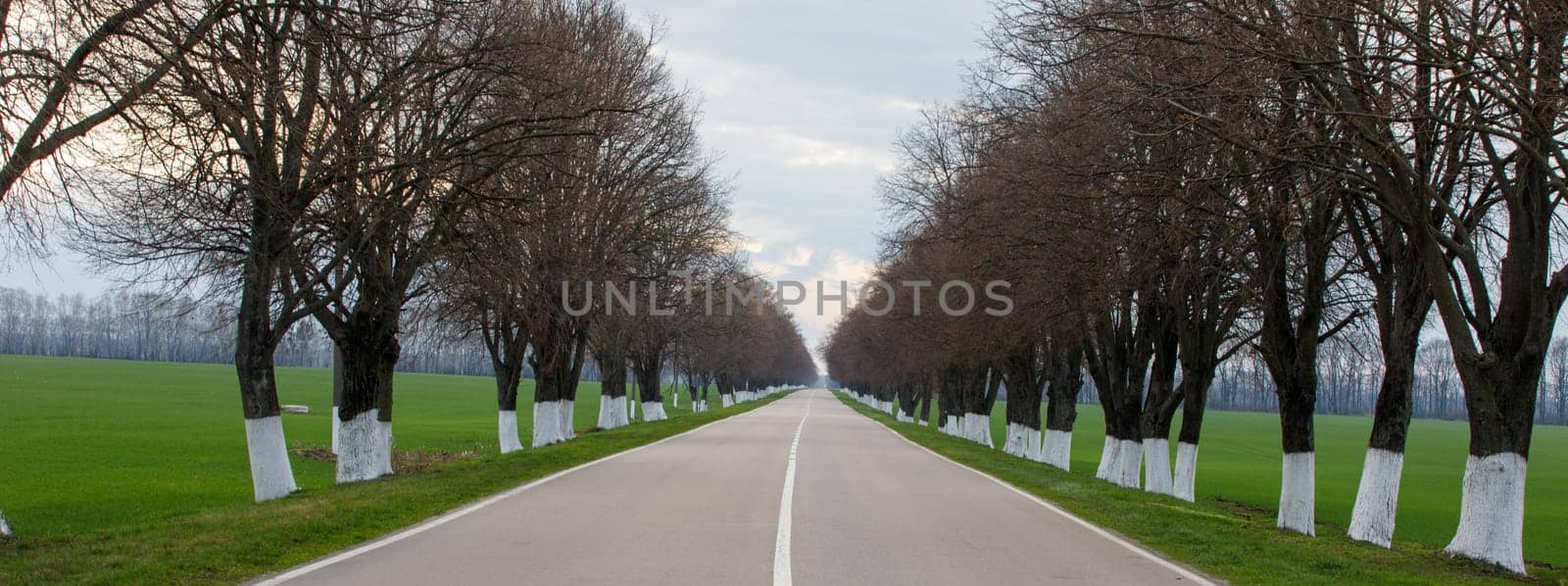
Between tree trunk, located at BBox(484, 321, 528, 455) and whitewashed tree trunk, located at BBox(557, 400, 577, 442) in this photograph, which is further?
whitewashed tree trunk, located at BBox(557, 400, 577, 442)

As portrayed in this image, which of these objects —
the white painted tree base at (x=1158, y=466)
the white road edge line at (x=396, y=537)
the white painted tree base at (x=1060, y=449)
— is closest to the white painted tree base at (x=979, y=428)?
the white painted tree base at (x=1060, y=449)

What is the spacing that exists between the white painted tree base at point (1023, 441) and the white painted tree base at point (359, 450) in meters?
22.5

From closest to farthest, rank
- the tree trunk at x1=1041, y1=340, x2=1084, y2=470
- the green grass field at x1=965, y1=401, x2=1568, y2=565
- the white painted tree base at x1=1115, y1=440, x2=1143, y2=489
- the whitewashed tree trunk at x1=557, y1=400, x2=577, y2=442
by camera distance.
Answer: the white painted tree base at x1=1115, y1=440, x2=1143, y2=489
the green grass field at x1=965, y1=401, x2=1568, y2=565
the tree trunk at x1=1041, y1=340, x2=1084, y2=470
the whitewashed tree trunk at x1=557, y1=400, x2=577, y2=442

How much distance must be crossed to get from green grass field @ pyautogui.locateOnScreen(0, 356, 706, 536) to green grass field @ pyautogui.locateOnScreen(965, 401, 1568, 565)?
2033cm

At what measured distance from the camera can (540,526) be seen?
37.8 feet

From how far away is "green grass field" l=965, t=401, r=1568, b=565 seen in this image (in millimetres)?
27359

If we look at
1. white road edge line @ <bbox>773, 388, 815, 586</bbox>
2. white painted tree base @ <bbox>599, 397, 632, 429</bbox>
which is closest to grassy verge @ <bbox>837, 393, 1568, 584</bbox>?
white road edge line @ <bbox>773, 388, 815, 586</bbox>

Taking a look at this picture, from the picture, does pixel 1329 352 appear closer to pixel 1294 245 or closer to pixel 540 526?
pixel 1294 245

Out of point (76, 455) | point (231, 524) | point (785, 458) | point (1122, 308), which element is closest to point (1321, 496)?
point (1122, 308)

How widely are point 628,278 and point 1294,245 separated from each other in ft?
55.7

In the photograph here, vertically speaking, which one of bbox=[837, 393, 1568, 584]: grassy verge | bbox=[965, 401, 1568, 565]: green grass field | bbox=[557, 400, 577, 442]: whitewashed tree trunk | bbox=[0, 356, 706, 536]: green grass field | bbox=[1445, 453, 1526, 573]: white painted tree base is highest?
bbox=[1445, 453, 1526, 573]: white painted tree base

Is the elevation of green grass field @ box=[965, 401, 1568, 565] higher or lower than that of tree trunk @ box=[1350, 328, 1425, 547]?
lower

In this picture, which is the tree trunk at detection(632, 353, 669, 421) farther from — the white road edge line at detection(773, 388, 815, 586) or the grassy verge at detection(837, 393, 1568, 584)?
the grassy verge at detection(837, 393, 1568, 584)

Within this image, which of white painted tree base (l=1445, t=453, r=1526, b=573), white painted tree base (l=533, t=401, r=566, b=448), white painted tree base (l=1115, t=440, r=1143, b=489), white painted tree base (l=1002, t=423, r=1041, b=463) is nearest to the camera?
white painted tree base (l=1445, t=453, r=1526, b=573)
